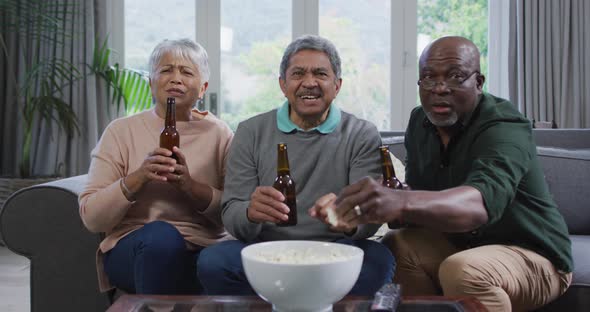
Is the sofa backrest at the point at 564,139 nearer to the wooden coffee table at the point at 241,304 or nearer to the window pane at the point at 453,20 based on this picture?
the wooden coffee table at the point at 241,304

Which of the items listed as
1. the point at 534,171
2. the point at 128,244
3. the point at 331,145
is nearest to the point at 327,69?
the point at 331,145

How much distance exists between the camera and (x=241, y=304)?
4.14ft

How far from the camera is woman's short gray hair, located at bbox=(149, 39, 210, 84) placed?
190 centimetres

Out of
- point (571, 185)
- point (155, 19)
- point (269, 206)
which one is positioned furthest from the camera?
point (155, 19)

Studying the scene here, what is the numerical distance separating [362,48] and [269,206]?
3125 millimetres

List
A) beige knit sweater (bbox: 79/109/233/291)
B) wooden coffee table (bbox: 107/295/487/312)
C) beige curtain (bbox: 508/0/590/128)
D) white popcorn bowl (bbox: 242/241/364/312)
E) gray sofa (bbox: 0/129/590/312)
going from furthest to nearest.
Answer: beige curtain (bbox: 508/0/590/128)
gray sofa (bbox: 0/129/590/312)
beige knit sweater (bbox: 79/109/233/291)
wooden coffee table (bbox: 107/295/487/312)
white popcorn bowl (bbox: 242/241/364/312)

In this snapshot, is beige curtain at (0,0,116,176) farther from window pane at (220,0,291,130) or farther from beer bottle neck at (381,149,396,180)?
beer bottle neck at (381,149,396,180)

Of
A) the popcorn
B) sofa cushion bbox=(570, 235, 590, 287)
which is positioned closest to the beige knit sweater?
the popcorn

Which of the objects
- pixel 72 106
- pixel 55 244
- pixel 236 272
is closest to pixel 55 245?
pixel 55 244

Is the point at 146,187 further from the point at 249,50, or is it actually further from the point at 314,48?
the point at 249,50

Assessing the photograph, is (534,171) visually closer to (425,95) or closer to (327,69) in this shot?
(425,95)

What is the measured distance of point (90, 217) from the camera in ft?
5.77

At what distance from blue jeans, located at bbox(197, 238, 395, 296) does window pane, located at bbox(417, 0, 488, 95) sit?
9.97 ft

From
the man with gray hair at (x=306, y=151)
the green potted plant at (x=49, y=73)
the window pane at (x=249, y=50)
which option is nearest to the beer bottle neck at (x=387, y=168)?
the man with gray hair at (x=306, y=151)
